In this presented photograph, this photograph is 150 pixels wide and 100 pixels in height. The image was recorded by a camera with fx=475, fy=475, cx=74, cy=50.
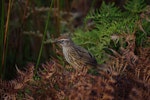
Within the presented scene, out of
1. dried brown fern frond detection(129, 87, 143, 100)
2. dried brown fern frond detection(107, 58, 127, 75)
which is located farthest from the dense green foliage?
dried brown fern frond detection(129, 87, 143, 100)

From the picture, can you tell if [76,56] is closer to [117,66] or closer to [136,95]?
[117,66]

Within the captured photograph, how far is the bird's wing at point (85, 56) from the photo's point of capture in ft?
12.5

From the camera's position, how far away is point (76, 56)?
156 inches

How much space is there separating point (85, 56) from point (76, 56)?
0.12 meters

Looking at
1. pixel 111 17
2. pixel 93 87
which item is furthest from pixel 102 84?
pixel 111 17

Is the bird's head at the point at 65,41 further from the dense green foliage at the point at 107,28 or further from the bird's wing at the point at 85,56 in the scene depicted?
the dense green foliage at the point at 107,28

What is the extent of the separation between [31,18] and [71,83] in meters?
2.86

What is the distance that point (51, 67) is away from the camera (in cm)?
322

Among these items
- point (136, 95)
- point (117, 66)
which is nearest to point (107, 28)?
point (117, 66)

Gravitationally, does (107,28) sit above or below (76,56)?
above

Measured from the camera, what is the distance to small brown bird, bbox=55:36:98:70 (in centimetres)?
383

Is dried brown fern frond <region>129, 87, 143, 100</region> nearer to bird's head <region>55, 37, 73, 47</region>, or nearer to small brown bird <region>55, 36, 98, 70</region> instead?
small brown bird <region>55, 36, 98, 70</region>

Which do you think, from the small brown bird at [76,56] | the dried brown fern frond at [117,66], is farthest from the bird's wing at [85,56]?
the dried brown fern frond at [117,66]

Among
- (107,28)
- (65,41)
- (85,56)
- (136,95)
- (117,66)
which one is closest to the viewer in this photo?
(136,95)
